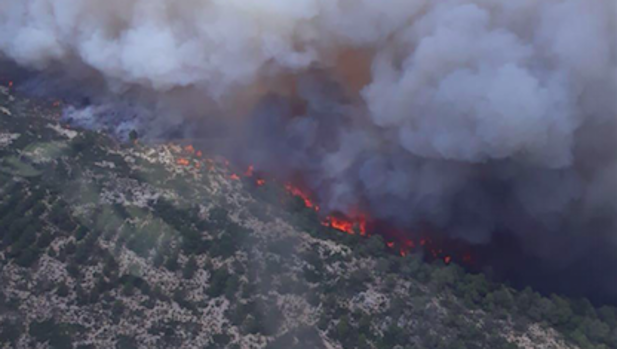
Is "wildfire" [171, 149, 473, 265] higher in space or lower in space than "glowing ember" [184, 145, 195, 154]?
lower

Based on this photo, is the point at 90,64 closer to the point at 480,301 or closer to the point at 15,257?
the point at 15,257

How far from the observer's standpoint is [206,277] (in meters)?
29.6

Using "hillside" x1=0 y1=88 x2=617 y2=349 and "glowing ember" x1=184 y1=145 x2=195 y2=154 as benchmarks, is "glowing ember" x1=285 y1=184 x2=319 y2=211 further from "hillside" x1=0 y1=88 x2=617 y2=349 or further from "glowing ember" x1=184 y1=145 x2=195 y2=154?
"glowing ember" x1=184 y1=145 x2=195 y2=154

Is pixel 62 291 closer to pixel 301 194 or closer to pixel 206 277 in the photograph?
pixel 206 277

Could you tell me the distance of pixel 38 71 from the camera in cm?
4494

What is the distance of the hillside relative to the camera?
27.1 meters

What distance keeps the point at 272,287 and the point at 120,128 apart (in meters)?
16.0

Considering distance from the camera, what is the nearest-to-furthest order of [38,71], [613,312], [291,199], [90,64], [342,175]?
[613,312]
[291,199]
[342,175]
[90,64]
[38,71]

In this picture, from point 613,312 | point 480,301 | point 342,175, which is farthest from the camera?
point 342,175

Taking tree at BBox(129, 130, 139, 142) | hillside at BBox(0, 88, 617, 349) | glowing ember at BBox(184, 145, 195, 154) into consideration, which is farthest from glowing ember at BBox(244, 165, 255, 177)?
tree at BBox(129, 130, 139, 142)

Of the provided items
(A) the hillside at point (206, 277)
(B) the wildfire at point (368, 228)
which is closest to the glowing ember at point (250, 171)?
(B) the wildfire at point (368, 228)

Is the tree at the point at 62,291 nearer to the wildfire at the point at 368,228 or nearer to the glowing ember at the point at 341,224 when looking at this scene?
the wildfire at the point at 368,228

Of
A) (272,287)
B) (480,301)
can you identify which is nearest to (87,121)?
(272,287)

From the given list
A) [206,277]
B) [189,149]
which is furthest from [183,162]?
[206,277]
